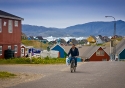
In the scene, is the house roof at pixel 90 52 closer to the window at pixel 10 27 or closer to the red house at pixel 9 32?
the red house at pixel 9 32

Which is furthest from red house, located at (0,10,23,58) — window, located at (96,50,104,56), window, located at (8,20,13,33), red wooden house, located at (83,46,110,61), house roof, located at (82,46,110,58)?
window, located at (96,50,104,56)

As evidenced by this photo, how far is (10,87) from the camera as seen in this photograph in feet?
46.9

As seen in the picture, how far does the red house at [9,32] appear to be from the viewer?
40625 millimetres

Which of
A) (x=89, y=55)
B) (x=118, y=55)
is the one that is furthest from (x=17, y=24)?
(x=118, y=55)

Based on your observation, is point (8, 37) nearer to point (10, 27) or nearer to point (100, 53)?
point (10, 27)

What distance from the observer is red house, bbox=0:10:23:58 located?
40625 mm

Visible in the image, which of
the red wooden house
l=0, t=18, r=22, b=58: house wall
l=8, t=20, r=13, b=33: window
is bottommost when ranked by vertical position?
the red wooden house

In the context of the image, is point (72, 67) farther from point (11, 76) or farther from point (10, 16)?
point (10, 16)

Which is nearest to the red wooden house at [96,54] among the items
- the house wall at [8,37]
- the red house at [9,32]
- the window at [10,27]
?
the house wall at [8,37]

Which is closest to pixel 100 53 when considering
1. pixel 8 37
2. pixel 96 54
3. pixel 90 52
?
pixel 96 54

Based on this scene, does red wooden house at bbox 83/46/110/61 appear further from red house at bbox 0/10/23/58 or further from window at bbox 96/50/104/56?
red house at bbox 0/10/23/58

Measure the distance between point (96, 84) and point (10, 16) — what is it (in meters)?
28.7

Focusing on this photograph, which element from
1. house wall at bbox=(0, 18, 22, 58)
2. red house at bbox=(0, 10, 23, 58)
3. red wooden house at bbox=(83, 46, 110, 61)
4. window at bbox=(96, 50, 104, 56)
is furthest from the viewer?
window at bbox=(96, 50, 104, 56)

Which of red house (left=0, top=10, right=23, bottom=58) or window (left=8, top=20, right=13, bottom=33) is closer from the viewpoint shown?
red house (left=0, top=10, right=23, bottom=58)
